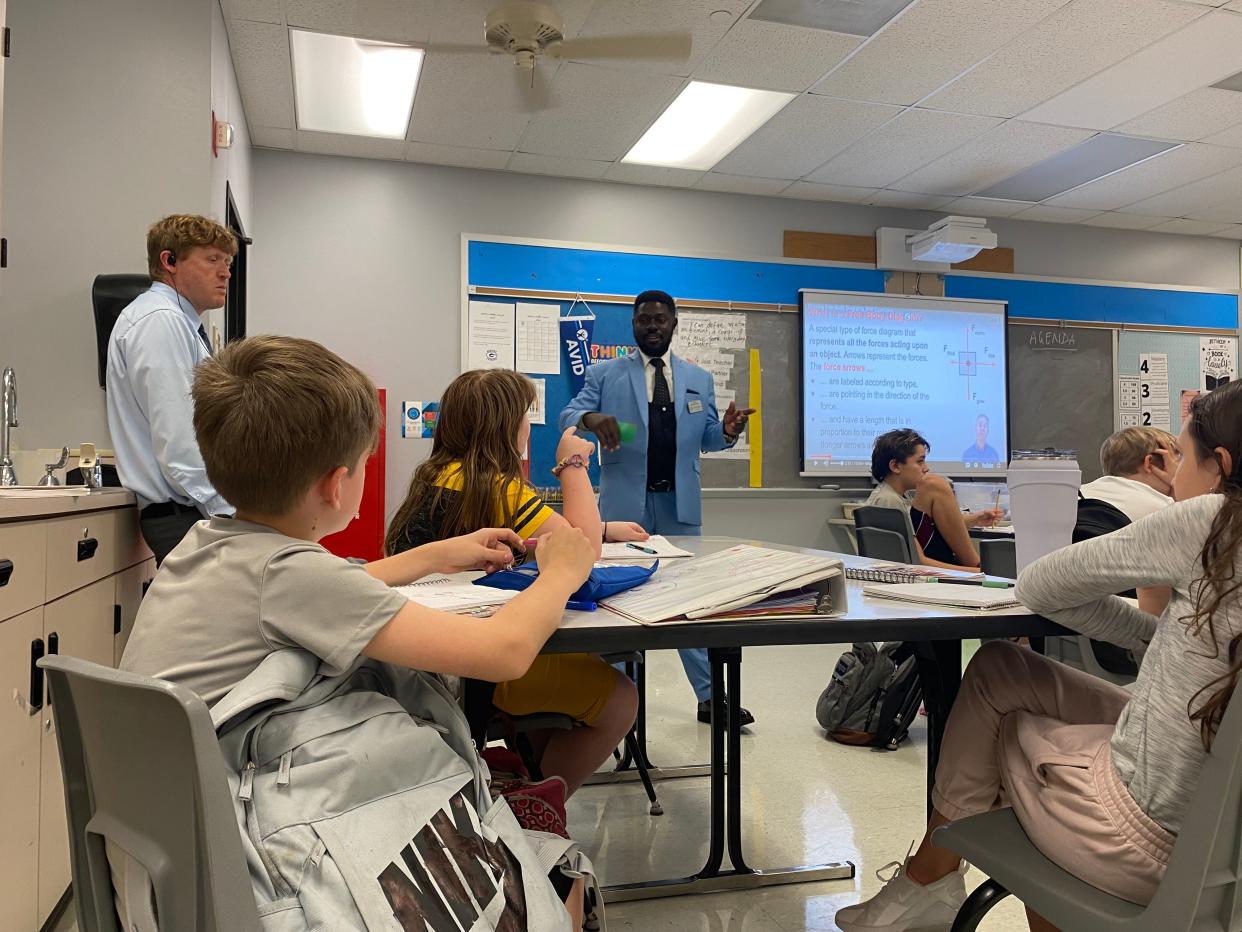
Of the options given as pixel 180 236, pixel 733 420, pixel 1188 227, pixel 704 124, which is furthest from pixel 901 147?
pixel 180 236

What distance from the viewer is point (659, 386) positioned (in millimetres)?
3738

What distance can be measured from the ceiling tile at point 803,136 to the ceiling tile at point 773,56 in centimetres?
23

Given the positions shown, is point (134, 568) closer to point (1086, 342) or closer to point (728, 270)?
point (728, 270)

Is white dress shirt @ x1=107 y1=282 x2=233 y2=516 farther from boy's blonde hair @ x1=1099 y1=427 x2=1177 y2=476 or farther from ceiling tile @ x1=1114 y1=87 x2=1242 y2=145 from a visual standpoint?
ceiling tile @ x1=1114 y1=87 x2=1242 y2=145

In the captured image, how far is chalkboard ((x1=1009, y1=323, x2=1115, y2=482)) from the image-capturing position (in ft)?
18.9

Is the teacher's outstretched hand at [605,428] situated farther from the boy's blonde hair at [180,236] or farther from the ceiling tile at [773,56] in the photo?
the ceiling tile at [773,56]

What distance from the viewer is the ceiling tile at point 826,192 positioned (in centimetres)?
519

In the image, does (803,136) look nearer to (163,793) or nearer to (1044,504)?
(1044,504)

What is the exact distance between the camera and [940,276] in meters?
5.67

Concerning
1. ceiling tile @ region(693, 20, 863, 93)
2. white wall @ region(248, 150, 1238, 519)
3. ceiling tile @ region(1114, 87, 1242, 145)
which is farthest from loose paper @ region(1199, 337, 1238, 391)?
ceiling tile @ region(693, 20, 863, 93)

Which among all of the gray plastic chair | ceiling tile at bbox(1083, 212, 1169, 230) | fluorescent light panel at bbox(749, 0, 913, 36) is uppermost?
fluorescent light panel at bbox(749, 0, 913, 36)

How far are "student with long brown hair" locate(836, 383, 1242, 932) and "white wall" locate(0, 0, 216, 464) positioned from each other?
2.85 m

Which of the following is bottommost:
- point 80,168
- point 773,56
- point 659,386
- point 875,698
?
point 875,698

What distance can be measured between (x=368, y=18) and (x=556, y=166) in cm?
165
